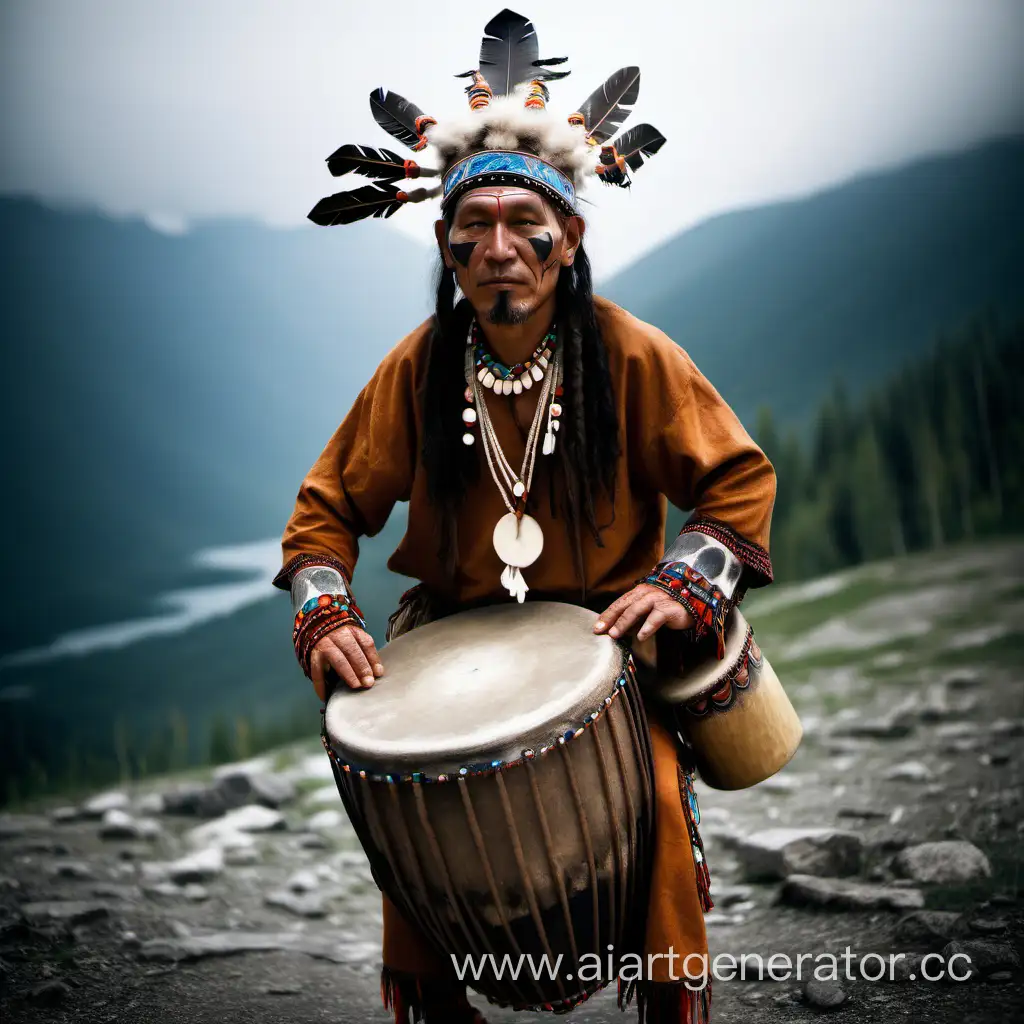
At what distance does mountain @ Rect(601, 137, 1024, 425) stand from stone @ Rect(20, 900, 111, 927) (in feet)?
13.8

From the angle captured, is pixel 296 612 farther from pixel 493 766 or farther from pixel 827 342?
pixel 827 342

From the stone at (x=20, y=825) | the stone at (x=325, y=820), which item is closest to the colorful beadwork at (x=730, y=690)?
the stone at (x=325, y=820)

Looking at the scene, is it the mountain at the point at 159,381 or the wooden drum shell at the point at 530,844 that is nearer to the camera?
the wooden drum shell at the point at 530,844

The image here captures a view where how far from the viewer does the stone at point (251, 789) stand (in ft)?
14.7

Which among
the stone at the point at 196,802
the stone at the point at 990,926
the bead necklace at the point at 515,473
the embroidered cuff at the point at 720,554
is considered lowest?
the stone at the point at 196,802

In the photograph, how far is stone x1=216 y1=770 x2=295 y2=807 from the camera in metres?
4.48

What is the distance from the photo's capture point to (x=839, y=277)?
6.33 meters

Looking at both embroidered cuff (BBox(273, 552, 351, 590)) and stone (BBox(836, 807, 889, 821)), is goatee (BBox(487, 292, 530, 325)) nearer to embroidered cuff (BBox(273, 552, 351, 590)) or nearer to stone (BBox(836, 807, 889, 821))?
embroidered cuff (BBox(273, 552, 351, 590))

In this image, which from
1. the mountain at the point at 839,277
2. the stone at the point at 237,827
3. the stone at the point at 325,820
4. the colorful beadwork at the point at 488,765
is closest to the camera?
the colorful beadwork at the point at 488,765

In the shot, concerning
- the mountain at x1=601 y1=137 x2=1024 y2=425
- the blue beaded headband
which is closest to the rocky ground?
the mountain at x1=601 y1=137 x2=1024 y2=425

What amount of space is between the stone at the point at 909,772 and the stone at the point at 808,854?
614 millimetres

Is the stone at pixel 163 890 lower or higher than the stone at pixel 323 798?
higher

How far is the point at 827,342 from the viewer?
6.33m

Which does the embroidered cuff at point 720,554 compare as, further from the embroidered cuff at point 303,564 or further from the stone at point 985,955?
the stone at point 985,955
